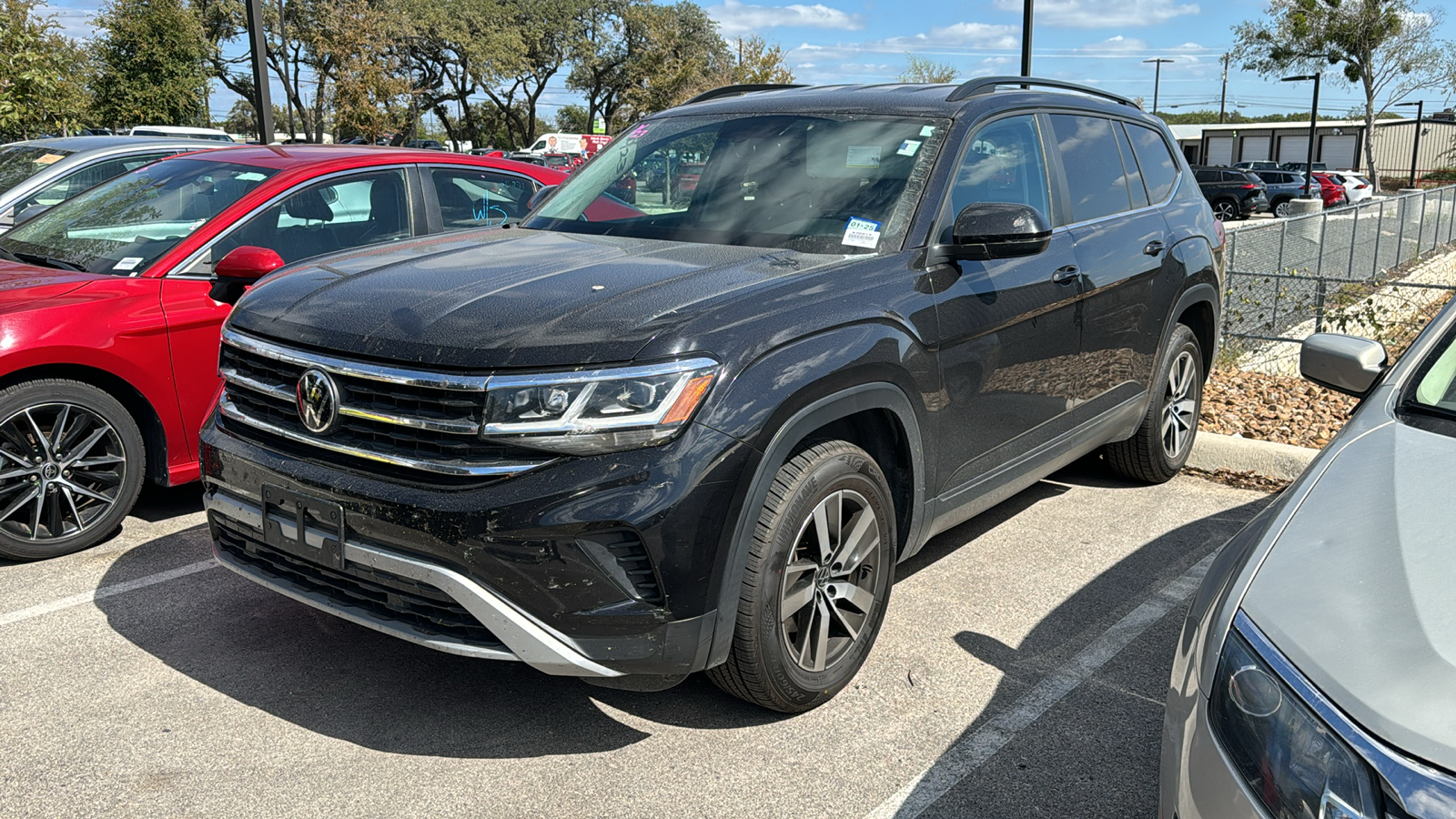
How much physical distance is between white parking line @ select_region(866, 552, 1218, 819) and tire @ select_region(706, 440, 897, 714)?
44 cm

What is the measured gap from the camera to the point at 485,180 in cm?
653

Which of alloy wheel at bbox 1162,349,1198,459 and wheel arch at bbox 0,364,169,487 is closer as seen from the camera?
wheel arch at bbox 0,364,169,487

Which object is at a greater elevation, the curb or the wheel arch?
the wheel arch

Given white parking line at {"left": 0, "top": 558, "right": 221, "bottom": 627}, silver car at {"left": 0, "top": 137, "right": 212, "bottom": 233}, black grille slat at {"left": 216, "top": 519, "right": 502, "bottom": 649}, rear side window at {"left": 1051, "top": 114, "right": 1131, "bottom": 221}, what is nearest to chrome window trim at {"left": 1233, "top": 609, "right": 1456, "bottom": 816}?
black grille slat at {"left": 216, "top": 519, "right": 502, "bottom": 649}

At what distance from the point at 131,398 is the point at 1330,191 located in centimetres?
4134

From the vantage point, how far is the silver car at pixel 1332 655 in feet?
5.64

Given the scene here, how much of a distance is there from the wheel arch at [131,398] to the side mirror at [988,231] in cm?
332

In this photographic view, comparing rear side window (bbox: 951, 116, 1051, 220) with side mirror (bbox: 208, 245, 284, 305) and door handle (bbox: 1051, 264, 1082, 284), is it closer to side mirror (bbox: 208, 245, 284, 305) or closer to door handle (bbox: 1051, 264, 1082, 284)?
door handle (bbox: 1051, 264, 1082, 284)

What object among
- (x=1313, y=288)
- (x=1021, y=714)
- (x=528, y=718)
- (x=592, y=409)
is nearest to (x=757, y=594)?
(x=592, y=409)

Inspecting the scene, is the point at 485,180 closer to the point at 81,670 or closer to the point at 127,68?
the point at 81,670

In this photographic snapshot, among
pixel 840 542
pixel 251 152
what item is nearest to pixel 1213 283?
pixel 840 542

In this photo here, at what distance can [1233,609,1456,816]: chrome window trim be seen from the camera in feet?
5.34

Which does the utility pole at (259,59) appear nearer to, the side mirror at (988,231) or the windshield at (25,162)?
the windshield at (25,162)

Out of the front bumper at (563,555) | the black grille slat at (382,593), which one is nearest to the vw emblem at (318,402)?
the front bumper at (563,555)
